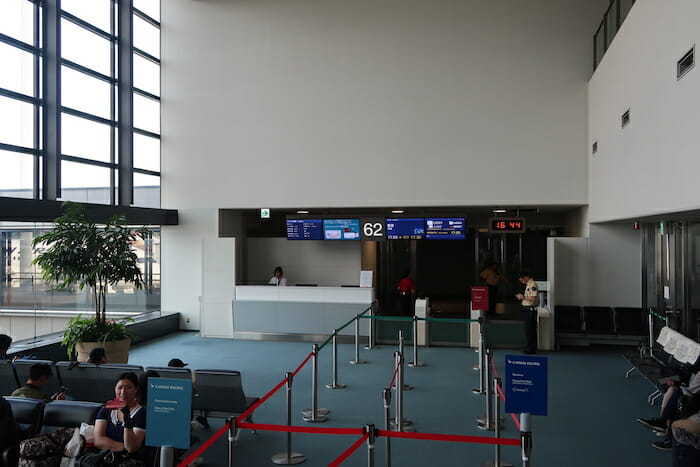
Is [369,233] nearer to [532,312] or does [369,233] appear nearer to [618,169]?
[532,312]

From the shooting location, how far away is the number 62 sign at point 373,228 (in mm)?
12812

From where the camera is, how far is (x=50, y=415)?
205 inches

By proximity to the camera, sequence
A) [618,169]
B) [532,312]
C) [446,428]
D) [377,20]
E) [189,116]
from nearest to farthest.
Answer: [446,428] < [618,169] < [532,312] < [377,20] < [189,116]

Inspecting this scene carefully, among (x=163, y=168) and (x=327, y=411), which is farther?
(x=163, y=168)

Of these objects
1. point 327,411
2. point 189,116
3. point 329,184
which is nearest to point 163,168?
point 189,116

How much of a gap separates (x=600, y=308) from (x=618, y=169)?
360 cm

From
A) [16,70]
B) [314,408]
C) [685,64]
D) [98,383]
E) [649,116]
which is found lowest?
[314,408]

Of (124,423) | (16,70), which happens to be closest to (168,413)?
(124,423)

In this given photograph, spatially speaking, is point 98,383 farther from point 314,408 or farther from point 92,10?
point 92,10

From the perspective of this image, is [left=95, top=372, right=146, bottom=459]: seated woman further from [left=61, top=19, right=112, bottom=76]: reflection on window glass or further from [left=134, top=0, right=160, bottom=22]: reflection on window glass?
[left=134, top=0, right=160, bottom=22]: reflection on window glass

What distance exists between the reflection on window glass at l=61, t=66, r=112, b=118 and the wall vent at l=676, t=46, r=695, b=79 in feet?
34.8

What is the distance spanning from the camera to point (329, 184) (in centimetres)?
1279

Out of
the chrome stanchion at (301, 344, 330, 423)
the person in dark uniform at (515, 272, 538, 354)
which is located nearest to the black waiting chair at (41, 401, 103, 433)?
the chrome stanchion at (301, 344, 330, 423)

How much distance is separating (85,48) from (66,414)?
9.17m
